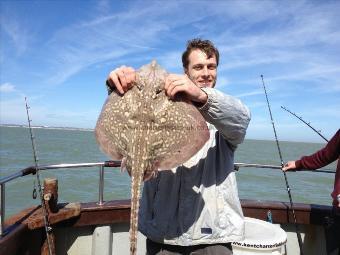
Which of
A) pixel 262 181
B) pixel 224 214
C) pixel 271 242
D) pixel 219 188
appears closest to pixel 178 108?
pixel 219 188

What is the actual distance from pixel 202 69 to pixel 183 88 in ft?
2.44

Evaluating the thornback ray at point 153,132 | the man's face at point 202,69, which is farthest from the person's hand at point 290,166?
the thornback ray at point 153,132

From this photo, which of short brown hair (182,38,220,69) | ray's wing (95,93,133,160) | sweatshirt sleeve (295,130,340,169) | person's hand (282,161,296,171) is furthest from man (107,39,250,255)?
person's hand (282,161,296,171)

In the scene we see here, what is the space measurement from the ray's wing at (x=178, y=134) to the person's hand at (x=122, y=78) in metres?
0.31

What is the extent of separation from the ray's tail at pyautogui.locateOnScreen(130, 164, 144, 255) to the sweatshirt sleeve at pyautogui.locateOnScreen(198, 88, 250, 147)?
1.89ft

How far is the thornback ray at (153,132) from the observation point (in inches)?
85.9

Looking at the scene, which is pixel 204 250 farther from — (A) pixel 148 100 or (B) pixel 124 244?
→ (B) pixel 124 244

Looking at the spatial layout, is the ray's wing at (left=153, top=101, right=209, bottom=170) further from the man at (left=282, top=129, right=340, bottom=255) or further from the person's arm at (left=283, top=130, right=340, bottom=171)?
the person's arm at (left=283, top=130, right=340, bottom=171)

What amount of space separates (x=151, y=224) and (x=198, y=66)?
1.31m

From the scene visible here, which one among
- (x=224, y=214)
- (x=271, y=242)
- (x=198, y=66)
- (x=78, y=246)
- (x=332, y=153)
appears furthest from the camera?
(x=78, y=246)

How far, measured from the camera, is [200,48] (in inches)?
113

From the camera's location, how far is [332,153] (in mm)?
4195

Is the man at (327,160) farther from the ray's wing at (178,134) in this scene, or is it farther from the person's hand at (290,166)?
the ray's wing at (178,134)

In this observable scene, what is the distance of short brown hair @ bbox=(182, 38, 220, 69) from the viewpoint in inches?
113
